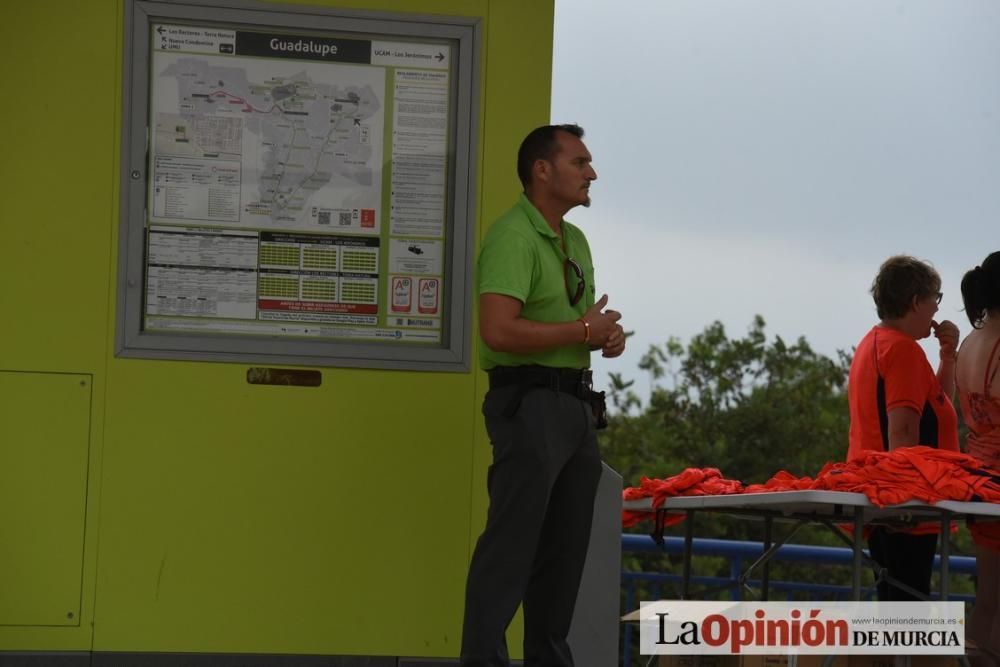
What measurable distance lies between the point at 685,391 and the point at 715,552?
52.2 ft

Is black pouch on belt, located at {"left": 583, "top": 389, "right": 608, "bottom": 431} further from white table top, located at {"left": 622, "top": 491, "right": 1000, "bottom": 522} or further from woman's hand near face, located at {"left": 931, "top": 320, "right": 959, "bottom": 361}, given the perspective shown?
woman's hand near face, located at {"left": 931, "top": 320, "right": 959, "bottom": 361}

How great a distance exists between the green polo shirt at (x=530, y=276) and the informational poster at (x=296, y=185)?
82 centimetres

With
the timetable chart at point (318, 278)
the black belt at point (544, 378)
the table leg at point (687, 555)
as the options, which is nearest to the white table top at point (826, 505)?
the table leg at point (687, 555)

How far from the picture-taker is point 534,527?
4.45m

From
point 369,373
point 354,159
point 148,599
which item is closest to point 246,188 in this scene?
point 354,159

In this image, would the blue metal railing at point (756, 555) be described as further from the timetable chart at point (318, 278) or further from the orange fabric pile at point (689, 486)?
the timetable chart at point (318, 278)

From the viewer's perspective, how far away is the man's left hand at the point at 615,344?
4551 millimetres

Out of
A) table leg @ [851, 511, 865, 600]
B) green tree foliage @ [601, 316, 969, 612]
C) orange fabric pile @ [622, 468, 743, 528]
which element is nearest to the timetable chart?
orange fabric pile @ [622, 468, 743, 528]

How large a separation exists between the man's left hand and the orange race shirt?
5.17ft

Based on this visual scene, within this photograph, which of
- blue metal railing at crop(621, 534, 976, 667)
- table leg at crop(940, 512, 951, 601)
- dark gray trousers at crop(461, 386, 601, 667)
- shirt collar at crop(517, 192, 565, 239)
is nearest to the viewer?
dark gray trousers at crop(461, 386, 601, 667)

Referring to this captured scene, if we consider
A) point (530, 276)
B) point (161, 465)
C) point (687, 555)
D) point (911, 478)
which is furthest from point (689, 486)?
point (161, 465)

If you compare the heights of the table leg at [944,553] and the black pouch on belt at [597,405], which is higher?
the black pouch on belt at [597,405]

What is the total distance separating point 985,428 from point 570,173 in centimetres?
213

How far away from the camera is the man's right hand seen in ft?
14.8
